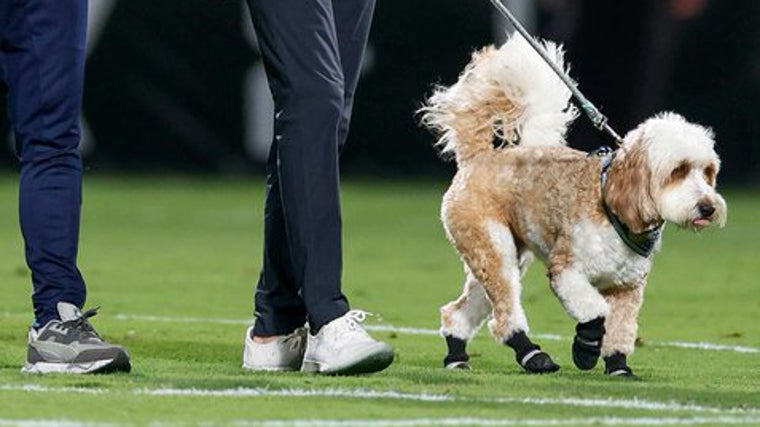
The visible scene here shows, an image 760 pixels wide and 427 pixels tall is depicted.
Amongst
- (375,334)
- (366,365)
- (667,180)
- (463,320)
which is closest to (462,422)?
(366,365)

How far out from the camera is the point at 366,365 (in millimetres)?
6641

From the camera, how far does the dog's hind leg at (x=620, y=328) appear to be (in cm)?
705

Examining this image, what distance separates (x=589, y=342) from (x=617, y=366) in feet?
0.41

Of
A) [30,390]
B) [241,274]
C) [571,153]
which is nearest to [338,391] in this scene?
[30,390]

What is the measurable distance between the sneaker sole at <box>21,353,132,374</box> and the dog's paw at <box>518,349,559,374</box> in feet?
4.40

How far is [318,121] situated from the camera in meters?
6.75

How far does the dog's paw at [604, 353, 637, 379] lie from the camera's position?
702 cm

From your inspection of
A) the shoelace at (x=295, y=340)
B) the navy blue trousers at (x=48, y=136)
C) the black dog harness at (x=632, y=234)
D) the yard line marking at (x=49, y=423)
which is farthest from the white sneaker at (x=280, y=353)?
the yard line marking at (x=49, y=423)

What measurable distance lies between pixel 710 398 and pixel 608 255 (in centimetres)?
86

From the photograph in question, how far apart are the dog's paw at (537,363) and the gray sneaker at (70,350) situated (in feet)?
4.40

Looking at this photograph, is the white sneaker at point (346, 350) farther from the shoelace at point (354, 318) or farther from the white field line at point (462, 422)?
the white field line at point (462, 422)

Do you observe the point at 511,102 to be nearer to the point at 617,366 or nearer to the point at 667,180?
the point at 667,180

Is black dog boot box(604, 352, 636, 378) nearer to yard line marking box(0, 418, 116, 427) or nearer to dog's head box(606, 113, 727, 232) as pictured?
dog's head box(606, 113, 727, 232)

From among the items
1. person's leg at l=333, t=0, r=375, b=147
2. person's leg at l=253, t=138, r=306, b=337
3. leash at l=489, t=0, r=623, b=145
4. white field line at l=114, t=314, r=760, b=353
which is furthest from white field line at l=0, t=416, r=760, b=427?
white field line at l=114, t=314, r=760, b=353
